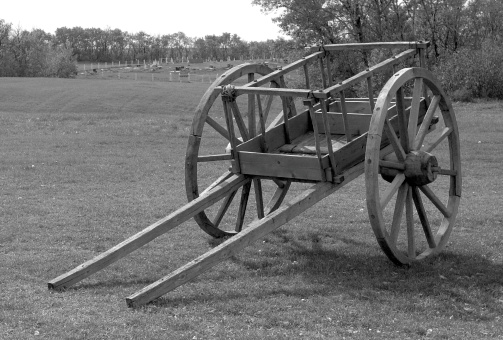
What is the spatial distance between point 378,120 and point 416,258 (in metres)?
1.62

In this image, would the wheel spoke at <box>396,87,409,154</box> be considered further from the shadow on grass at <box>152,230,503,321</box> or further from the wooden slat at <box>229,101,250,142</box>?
the wooden slat at <box>229,101,250,142</box>

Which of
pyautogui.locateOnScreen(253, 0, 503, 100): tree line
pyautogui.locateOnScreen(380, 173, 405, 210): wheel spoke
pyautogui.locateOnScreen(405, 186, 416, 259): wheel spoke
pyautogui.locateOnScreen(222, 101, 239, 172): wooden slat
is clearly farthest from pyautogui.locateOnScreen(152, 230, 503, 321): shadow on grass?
pyautogui.locateOnScreen(253, 0, 503, 100): tree line

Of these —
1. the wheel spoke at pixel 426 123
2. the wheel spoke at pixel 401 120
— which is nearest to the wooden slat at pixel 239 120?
the wheel spoke at pixel 401 120

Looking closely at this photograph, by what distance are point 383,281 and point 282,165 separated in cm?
146

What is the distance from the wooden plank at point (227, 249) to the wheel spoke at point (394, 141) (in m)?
0.44

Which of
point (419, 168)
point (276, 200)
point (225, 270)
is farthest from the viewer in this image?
point (276, 200)

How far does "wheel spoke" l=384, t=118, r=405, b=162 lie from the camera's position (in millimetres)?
7068

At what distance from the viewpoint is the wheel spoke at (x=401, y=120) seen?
7.29 meters

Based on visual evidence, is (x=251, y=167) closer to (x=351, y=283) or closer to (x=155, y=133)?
(x=351, y=283)

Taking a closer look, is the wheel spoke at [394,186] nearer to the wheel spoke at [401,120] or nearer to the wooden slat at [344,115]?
the wheel spoke at [401,120]

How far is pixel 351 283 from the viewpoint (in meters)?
7.01

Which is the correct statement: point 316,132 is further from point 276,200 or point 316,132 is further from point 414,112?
point 276,200

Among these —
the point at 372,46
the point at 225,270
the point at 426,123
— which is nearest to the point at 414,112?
the point at 426,123

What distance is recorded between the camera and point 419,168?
7328 mm
